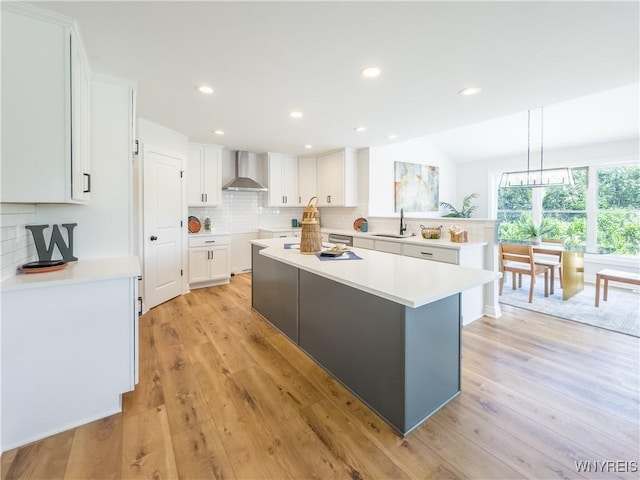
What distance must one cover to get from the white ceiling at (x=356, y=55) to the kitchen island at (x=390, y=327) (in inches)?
59.2

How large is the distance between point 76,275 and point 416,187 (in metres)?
5.49

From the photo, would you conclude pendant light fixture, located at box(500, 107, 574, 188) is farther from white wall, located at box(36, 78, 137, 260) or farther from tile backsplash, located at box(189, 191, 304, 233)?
white wall, located at box(36, 78, 137, 260)

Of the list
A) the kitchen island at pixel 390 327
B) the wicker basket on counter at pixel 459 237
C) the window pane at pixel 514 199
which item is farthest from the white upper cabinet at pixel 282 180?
the window pane at pixel 514 199

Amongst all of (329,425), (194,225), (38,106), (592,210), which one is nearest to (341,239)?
(194,225)

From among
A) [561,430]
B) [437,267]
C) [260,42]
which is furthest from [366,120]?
[561,430]

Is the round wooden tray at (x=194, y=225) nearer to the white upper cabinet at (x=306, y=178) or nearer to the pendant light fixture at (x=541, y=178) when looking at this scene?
the white upper cabinet at (x=306, y=178)

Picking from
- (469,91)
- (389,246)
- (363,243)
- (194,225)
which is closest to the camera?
(469,91)

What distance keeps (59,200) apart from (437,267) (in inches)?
97.2

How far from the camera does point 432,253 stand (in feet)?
10.8

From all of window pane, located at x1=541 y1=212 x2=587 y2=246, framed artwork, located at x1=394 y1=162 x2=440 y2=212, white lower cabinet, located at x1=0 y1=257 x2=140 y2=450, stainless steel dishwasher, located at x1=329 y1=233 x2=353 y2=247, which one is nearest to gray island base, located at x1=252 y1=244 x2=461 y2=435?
white lower cabinet, located at x1=0 y1=257 x2=140 y2=450

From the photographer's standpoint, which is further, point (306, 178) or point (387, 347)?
point (306, 178)

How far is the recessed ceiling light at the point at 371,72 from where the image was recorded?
222 centimetres

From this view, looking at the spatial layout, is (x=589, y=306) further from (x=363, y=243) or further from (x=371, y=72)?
(x=371, y=72)

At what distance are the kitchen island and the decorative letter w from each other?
5.33ft
